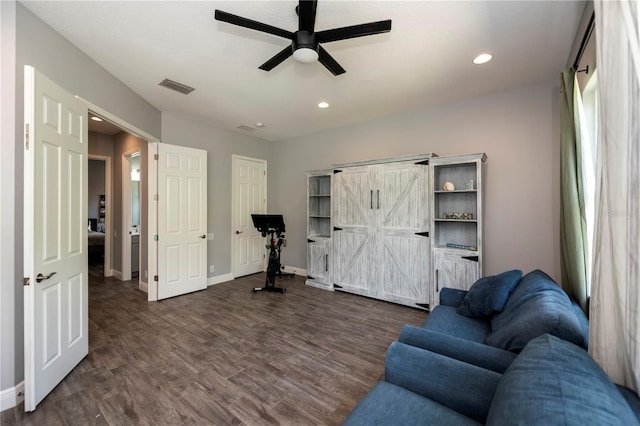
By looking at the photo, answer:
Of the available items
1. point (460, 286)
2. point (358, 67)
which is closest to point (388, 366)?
point (460, 286)

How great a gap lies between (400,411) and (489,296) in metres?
1.52

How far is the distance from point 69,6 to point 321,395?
3.62m

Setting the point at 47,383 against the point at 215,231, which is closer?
the point at 47,383

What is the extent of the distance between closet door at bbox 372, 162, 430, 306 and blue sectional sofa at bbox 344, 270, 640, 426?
4.88ft

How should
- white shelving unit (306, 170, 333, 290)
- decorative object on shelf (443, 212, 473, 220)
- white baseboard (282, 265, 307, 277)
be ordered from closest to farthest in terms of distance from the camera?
decorative object on shelf (443, 212, 473, 220), white shelving unit (306, 170, 333, 290), white baseboard (282, 265, 307, 277)

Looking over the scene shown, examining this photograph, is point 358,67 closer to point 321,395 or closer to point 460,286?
point 460,286

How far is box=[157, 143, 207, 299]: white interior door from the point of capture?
416 centimetres

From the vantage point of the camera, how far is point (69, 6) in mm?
2035

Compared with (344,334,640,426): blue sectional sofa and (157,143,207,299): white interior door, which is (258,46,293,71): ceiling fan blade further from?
(157,143,207,299): white interior door

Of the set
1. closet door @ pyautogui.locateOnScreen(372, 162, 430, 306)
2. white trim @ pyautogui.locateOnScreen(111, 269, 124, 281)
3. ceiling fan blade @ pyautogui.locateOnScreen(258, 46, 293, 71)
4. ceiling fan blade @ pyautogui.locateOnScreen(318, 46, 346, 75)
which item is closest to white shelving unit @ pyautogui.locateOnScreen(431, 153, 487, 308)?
closet door @ pyautogui.locateOnScreen(372, 162, 430, 306)

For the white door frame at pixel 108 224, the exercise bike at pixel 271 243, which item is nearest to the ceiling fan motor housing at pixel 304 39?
the exercise bike at pixel 271 243

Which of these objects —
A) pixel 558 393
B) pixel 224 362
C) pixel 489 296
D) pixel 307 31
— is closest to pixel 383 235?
pixel 489 296

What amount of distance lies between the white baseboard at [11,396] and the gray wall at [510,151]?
16.0 ft

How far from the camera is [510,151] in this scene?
3492 millimetres
